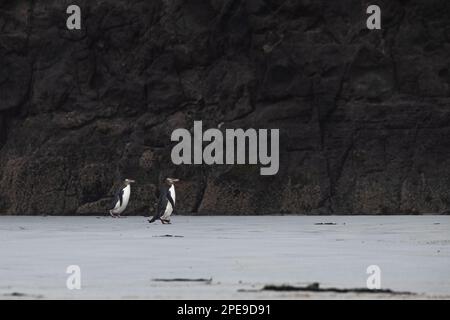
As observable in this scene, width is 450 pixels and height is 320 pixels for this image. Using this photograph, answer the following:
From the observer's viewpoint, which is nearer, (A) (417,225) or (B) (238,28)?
(A) (417,225)

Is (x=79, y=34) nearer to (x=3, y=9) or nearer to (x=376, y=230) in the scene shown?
(x=3, y=9)

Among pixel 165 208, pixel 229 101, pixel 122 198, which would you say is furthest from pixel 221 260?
pixel 229 101

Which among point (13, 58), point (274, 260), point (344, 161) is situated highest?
point (13, 58)

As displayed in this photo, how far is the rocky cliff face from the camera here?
2916 centimetres

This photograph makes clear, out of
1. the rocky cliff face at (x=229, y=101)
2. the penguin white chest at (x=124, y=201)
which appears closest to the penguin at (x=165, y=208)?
the penguin white chest at (x=124, y=201)

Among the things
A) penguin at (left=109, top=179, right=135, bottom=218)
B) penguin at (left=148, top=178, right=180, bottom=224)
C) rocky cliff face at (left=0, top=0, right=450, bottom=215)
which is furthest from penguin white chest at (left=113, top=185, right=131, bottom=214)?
penguin at (left=148, top=178, right=180, bottom=224)

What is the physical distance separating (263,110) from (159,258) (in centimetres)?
1714

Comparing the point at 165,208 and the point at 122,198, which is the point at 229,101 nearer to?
the point at 122,198

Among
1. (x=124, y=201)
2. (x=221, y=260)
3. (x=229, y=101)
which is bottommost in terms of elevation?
(x=221, y=260)

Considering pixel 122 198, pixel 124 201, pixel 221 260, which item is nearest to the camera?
pixel 221 260

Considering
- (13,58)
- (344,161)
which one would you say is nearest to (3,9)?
(13,58)

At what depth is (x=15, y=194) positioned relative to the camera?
3038 centimetres

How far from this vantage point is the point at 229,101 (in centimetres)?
3014

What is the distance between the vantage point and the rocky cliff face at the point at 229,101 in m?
29.2
